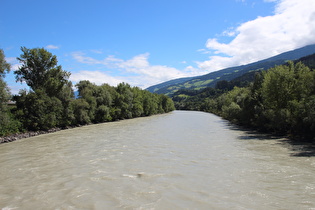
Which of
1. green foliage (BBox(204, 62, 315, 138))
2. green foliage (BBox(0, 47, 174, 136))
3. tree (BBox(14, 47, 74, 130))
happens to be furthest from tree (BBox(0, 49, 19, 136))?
green foliage (BBox(204, 62, 315, 138))

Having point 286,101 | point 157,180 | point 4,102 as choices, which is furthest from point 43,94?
point 286,101

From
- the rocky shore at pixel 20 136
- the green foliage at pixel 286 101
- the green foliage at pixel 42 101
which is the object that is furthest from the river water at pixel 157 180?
the green foliage at pixel 42 101

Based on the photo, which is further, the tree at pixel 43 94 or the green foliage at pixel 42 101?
the tree at pixel 43 94

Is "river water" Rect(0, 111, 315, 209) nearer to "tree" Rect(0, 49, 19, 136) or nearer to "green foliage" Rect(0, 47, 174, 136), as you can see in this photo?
"tree" Rect(0, 49, 19, 136)

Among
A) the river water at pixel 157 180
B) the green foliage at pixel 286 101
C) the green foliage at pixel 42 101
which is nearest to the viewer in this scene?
the river water at pixel 157 180

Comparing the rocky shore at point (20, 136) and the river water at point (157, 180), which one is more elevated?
the rocky shore at point (20, 136)

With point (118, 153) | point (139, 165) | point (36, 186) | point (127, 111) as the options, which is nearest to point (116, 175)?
point (139, 165)

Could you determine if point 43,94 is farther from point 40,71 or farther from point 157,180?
point 157,180

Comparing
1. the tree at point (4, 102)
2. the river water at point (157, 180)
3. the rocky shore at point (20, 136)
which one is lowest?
the river water at point (157, 180)

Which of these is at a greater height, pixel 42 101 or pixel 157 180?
pixel 42 101

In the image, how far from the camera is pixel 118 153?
20.6m

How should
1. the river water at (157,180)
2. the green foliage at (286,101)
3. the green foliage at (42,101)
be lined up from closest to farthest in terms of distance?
the river water at (157,180) → the green foliage at (286,101) → the green foliage at (42,101)

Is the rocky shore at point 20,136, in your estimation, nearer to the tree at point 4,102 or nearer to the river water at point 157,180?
the tree at point 4,102

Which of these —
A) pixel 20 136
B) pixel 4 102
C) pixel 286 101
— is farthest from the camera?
pixel 286 101
